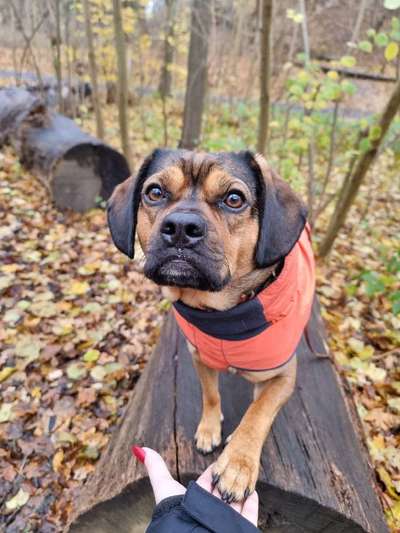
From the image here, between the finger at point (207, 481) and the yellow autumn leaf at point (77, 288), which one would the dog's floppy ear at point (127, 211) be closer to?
the finger at point (207, 481)

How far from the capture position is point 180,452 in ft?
7.93

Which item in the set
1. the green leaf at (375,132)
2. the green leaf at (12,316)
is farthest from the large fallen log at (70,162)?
the green leaf at (375,132)

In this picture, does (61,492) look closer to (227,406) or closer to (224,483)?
(227,406)

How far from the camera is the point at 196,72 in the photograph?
30.6 feet

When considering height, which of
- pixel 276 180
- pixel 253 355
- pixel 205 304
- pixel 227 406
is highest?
pixel 276 180

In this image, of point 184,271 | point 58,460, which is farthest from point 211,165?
point 58,460

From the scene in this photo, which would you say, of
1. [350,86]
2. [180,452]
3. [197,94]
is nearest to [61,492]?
[180,452]

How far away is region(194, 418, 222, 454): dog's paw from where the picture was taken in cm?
244

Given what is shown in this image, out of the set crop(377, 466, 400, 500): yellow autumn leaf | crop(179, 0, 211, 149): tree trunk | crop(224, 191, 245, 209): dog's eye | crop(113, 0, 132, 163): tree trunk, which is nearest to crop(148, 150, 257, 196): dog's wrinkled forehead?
crop(224, 191, 245, 209): dog's eye

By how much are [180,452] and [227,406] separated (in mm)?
561

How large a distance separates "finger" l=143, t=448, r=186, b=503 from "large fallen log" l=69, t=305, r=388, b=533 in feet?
0.89

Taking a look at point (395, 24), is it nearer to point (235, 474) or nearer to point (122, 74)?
point (235, 474)

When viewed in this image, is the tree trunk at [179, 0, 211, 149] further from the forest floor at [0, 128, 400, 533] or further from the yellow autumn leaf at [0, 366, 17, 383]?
the yellow autumn leaf at [0, 366, 17, 383]

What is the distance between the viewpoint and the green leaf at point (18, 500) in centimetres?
305
